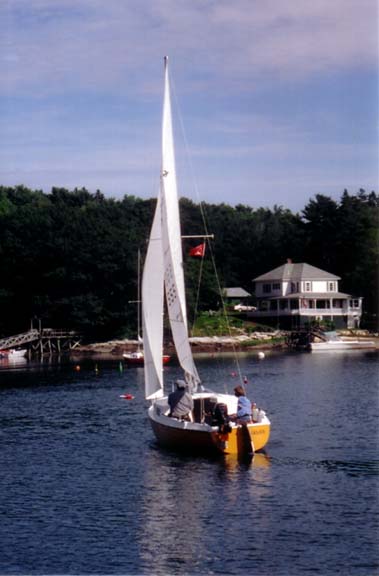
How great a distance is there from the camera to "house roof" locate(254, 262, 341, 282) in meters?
129

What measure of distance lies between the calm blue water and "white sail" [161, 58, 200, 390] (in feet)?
15.1

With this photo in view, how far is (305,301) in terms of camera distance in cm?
12638

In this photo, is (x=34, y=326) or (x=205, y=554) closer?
(x=205, y=554)

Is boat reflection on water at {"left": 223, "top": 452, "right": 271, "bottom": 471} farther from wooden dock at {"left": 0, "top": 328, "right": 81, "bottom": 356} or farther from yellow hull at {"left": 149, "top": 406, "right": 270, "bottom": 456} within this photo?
wooden dock at {"left": 0, "top": 328, "right": 81, "bottom": 356}

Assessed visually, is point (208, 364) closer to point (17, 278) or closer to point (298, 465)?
point (17, 278)

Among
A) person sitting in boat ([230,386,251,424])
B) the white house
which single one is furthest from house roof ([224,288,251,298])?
person sitting in boat ([230,386,251,424])

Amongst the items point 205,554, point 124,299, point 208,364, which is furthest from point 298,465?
point 124,299

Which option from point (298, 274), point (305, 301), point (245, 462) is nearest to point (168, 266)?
point (245, 462)

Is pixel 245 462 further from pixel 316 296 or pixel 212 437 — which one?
pixel 316 296

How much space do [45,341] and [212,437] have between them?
86027 mm

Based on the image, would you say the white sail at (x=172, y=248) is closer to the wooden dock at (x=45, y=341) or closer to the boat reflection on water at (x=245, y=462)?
the boat reflection on water at (x=245, y=462)

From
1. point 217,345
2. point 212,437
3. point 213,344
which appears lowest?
point 212,437

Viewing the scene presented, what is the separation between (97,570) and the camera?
24.7m

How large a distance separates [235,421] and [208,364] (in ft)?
176
